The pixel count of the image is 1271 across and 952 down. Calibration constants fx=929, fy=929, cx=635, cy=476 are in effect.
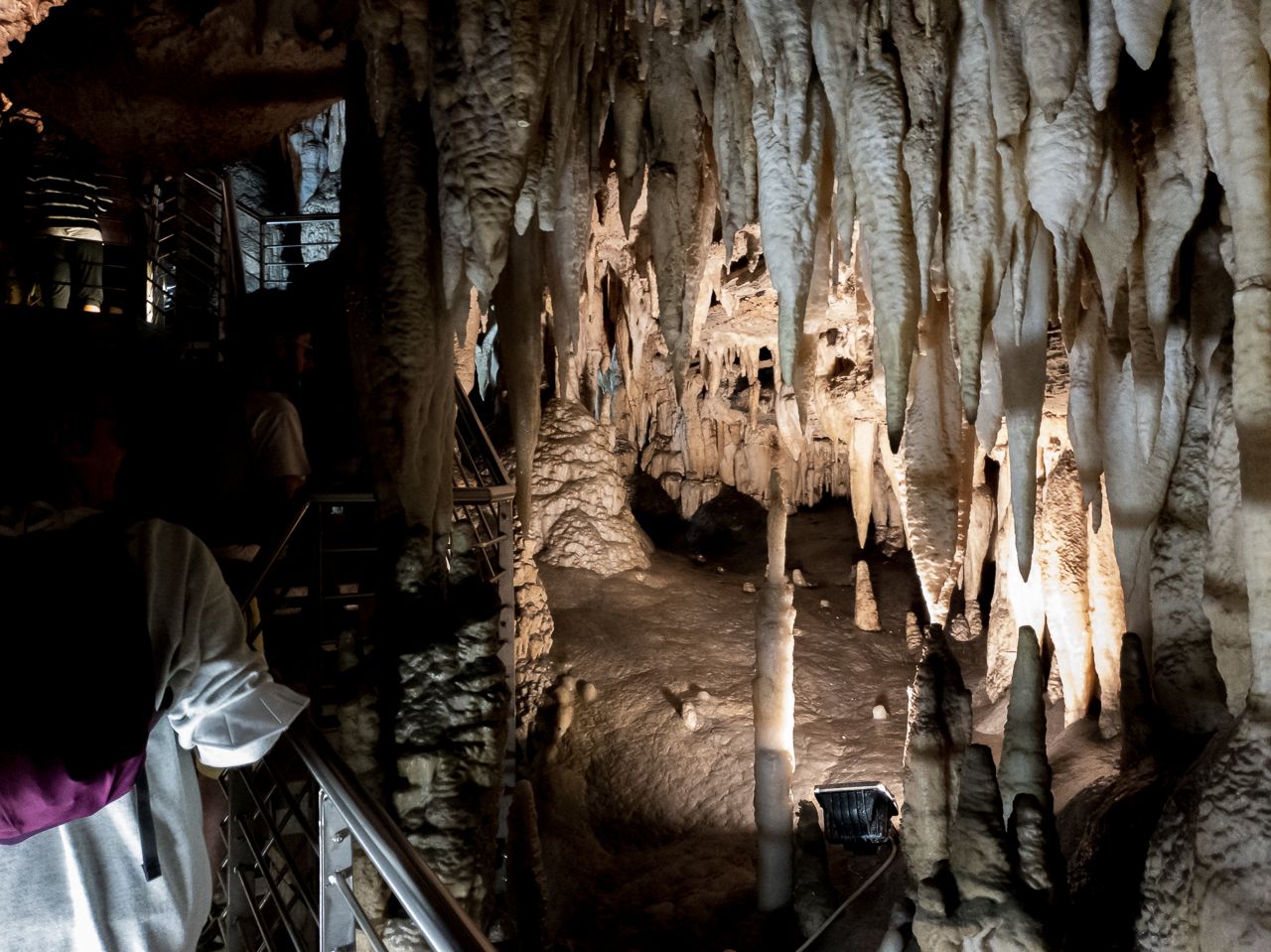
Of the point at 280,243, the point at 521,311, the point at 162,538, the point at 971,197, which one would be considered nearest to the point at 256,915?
the point at 162,538

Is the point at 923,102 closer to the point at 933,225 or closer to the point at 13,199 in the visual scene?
the point at 933,225

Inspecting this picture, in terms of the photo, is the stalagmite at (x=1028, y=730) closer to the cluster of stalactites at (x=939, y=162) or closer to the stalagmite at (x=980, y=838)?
the stalagmite at (x=980, y=838)

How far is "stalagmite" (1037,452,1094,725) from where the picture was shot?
245 inches

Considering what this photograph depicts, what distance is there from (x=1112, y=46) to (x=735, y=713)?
7.11 metres

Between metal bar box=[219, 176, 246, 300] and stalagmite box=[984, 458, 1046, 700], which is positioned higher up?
metal bar box=[219, 176, 246, 300]

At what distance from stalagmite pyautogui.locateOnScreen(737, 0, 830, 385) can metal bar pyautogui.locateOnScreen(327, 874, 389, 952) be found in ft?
9.78

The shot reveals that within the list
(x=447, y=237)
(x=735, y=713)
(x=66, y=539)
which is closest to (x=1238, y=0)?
(x=447, y=237)

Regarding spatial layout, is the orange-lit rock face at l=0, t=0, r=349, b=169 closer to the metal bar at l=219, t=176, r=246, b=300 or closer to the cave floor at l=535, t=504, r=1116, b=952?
the metal bar at l=219, t=176, r=246, b=300

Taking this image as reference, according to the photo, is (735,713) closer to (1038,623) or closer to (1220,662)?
(1038,623)

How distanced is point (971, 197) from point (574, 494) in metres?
7.50

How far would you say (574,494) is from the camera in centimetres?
1079

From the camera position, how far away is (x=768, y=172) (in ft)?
13.5

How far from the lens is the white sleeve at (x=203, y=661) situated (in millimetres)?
1271

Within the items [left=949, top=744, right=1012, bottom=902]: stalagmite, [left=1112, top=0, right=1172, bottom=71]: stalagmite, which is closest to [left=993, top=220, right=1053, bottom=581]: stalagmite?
[left=949, top=744, right=1012, bottom=902]: stalagmite
